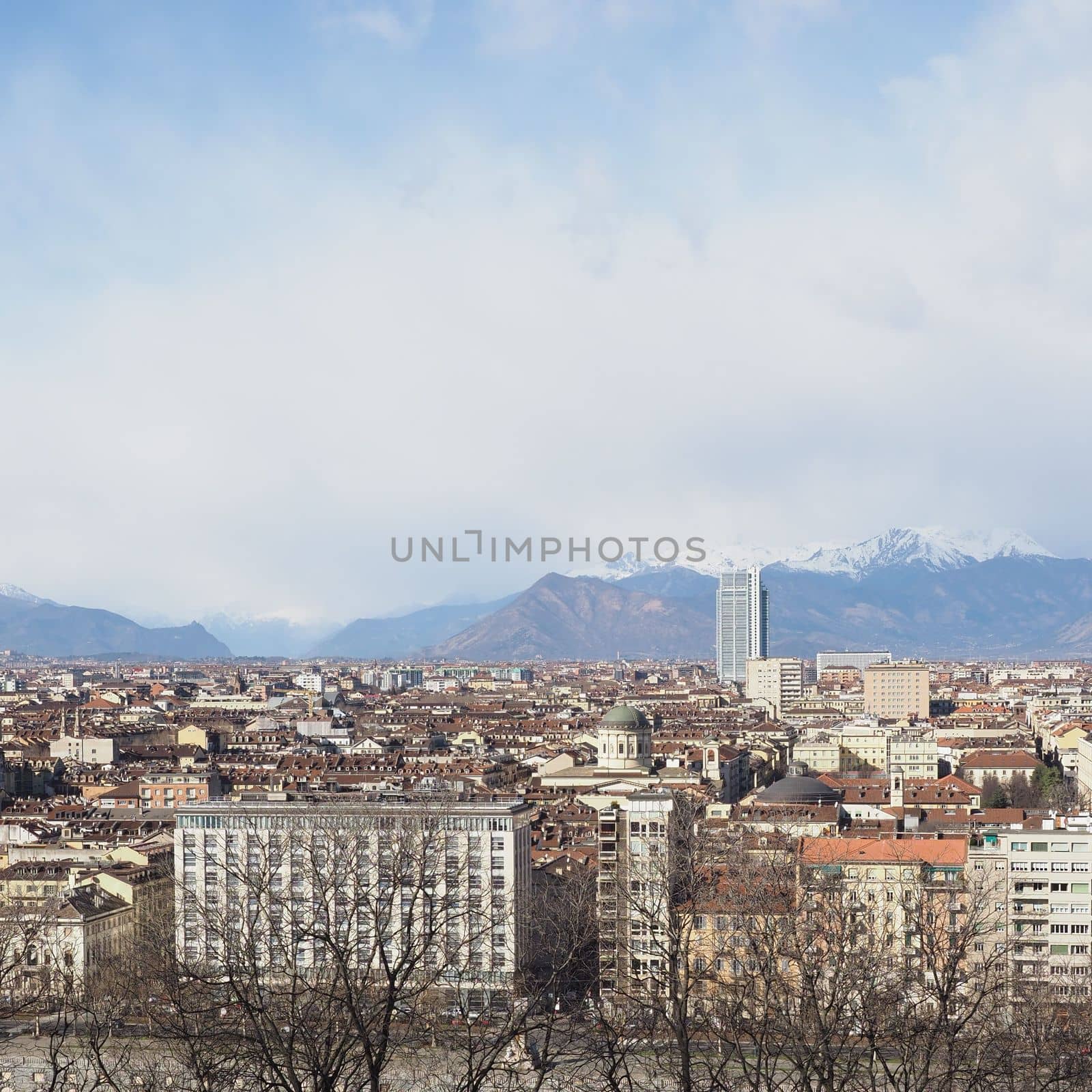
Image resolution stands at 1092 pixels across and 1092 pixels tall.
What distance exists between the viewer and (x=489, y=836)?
43.8 meters

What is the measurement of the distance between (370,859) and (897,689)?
12526 cm

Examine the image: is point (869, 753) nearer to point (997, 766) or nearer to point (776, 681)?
point (997, 766)

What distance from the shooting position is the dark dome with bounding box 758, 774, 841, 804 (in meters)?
63.6

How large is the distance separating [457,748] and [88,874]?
183ft

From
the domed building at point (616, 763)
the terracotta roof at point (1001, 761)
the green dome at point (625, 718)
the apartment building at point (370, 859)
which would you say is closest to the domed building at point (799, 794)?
the domed building at point (616, 763)

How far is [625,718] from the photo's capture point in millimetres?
83562

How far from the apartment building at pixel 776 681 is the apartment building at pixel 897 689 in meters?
8.96

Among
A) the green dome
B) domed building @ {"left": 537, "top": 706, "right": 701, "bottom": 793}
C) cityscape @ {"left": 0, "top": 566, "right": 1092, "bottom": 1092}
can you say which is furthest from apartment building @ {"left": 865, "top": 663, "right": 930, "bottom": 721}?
the green dome

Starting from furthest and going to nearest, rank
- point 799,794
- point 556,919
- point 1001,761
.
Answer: point 1001,761 < point 799,794 < point 556,919

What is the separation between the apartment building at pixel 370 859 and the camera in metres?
36.4

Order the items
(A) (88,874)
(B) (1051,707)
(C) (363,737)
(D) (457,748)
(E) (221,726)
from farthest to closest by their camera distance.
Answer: (B) (1051,707) → (E) (221,726) → (C) (363,737) → (D) (457,748) → (A) (88,874)

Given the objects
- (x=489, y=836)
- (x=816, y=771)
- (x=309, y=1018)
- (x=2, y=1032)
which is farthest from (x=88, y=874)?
(x=816, y=771)

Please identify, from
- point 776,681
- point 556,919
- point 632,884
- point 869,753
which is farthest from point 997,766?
point 776,681

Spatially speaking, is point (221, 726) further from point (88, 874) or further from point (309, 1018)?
point (309, 1018)
